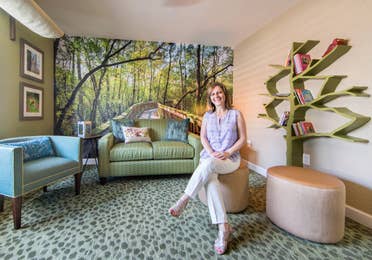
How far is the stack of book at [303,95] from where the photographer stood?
195cm

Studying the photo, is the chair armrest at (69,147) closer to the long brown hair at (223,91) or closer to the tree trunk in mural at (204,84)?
the long brown hair at (223,91)

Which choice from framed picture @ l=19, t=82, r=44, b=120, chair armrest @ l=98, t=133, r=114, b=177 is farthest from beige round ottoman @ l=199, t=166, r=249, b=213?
framed picture @ l=19, t=82, r=44, b=120

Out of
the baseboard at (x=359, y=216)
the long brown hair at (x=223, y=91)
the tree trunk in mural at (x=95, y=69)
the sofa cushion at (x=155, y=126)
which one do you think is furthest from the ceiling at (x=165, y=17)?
the baseboard at (x=359, y=216)

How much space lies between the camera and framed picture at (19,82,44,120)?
250 centimetres

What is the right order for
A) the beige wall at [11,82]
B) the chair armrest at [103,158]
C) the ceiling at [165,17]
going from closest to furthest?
the beige wall at [11,82] → the ceiling at [165,17] → the chair armrest at [103,158]

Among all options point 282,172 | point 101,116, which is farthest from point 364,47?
point 101,116

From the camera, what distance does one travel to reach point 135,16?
257 cm

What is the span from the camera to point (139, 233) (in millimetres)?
1478

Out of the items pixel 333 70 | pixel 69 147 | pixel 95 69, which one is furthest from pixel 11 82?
pixel 333 70

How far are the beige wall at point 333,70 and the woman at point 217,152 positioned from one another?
97 cm

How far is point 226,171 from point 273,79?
1.57 m

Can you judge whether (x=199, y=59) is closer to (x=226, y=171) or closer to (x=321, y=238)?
(x=226, y=171)

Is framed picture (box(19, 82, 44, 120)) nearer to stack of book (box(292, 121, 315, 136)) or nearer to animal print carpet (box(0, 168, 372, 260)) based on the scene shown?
animal print carpet (box(0, 168, 372, 260))

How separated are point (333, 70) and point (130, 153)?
2.54 meters
